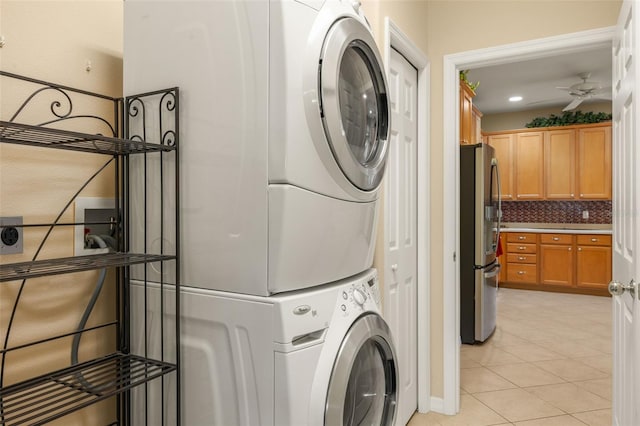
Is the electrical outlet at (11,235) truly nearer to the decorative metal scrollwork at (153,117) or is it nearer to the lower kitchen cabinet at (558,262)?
the decorative metal scrollwork at (153,117)

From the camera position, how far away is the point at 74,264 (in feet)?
3.59


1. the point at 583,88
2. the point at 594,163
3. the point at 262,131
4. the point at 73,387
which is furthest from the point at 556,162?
the point at 73,387

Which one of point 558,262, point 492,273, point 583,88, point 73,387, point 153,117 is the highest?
point 583,88

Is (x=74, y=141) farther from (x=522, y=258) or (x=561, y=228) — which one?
(x=561, y=228)

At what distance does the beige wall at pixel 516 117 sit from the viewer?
662 centimetres

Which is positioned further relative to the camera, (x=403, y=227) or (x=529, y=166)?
(x=529, y=166)

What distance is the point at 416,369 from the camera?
2660 millimetres

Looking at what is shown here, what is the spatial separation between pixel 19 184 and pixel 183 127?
46 cm

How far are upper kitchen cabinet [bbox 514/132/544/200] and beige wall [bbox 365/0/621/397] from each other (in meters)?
4.76

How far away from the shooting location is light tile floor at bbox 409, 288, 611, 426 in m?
2.63

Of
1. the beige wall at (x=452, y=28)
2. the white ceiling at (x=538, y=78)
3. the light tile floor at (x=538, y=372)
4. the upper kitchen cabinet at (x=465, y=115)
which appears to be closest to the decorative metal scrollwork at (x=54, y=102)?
the beige wall at (x=452, y=28)

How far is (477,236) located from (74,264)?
3.39 metres

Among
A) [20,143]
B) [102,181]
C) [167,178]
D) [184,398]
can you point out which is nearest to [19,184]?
[20,143]

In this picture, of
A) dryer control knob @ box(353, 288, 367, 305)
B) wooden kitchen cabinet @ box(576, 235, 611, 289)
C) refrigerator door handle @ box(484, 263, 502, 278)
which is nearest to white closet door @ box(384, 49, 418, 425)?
dryer control knob @ box(353, 288, 367, 305)
